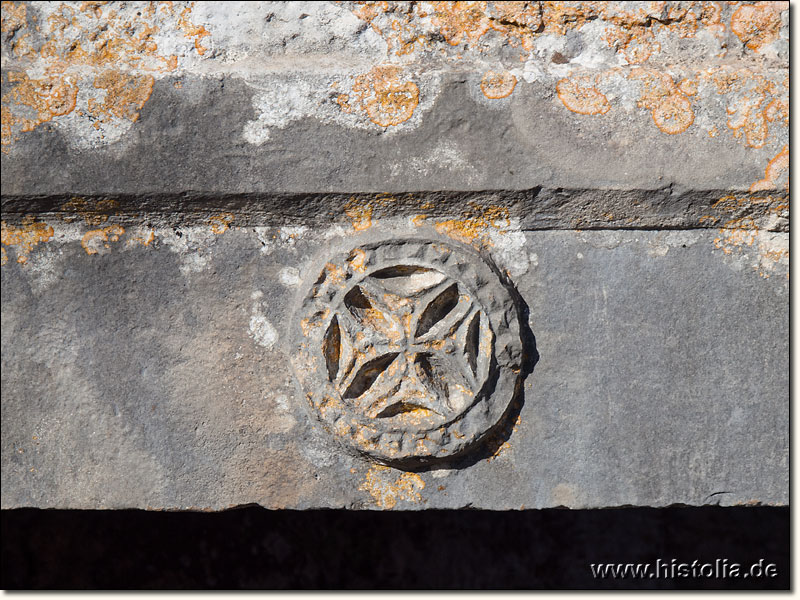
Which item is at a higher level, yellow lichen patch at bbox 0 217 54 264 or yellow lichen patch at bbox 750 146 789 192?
yellow lichen patch at bbox 750 146 789 192

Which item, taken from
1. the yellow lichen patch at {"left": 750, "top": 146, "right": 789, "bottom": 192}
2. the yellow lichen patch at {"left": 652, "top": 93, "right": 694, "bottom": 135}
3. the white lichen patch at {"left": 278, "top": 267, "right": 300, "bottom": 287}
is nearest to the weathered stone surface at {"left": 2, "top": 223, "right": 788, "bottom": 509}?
the white lichen patch at {"left": 278, "top": 267, "right": 300, "bottom": 287}

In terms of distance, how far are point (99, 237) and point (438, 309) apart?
729 millimetres

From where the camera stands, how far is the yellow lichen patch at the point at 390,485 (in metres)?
1.34

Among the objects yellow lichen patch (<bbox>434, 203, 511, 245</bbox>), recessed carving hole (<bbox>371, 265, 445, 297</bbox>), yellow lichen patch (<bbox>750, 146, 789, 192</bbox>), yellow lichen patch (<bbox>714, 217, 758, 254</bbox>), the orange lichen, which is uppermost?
the orange lichen

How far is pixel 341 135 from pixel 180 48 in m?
0.38

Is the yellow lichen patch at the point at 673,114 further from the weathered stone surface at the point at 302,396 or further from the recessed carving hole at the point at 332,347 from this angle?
the recessed carving hole at the point at 332,347

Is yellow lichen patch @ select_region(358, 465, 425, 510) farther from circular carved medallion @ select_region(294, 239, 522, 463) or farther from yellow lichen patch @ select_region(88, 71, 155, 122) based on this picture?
yellow lichen patch @ select_region(88, 71, 155, 122)

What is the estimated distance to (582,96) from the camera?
1.26 metres

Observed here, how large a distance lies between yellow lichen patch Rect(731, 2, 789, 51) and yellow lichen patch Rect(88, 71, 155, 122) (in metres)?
1.19

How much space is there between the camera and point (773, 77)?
1250 millimetres

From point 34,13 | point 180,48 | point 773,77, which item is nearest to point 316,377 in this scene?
point 180,48

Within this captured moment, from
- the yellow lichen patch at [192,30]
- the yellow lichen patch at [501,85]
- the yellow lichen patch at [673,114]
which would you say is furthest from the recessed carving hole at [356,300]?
the yellow lichen patch at [673,114]

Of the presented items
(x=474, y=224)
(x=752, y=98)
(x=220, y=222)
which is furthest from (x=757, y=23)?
(x=220, y=222)

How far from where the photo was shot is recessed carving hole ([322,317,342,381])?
1.28m
